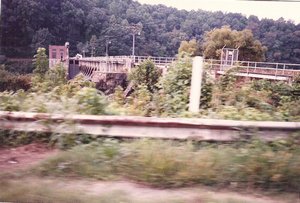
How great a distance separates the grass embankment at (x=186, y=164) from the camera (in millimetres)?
2982

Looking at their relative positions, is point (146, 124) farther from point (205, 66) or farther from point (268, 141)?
point (205, 66)

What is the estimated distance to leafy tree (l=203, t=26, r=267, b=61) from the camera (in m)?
5.89

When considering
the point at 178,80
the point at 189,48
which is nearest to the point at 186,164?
the point at 178,80

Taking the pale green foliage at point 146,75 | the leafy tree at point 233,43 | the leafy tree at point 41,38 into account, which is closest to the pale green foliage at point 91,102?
the leafy tree at point 41,38

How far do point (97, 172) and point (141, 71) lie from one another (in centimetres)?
361

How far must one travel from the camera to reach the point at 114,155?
3.35m

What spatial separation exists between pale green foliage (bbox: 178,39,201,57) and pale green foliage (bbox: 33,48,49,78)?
8.29 ft

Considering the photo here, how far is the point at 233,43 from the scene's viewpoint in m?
6.25

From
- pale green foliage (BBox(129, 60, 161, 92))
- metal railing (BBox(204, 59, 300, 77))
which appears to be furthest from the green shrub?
metal railing (BBox(204, 59, 300, 77))

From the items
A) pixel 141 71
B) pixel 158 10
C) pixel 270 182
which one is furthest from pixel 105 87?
pixel 270 182

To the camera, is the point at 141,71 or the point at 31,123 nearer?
the point at 31,123

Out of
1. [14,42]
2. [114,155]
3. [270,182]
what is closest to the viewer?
[270,182]

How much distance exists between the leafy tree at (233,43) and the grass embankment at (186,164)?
291 centimetres

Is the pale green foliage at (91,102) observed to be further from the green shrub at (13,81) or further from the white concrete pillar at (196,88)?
the green shrub at (13,81)
